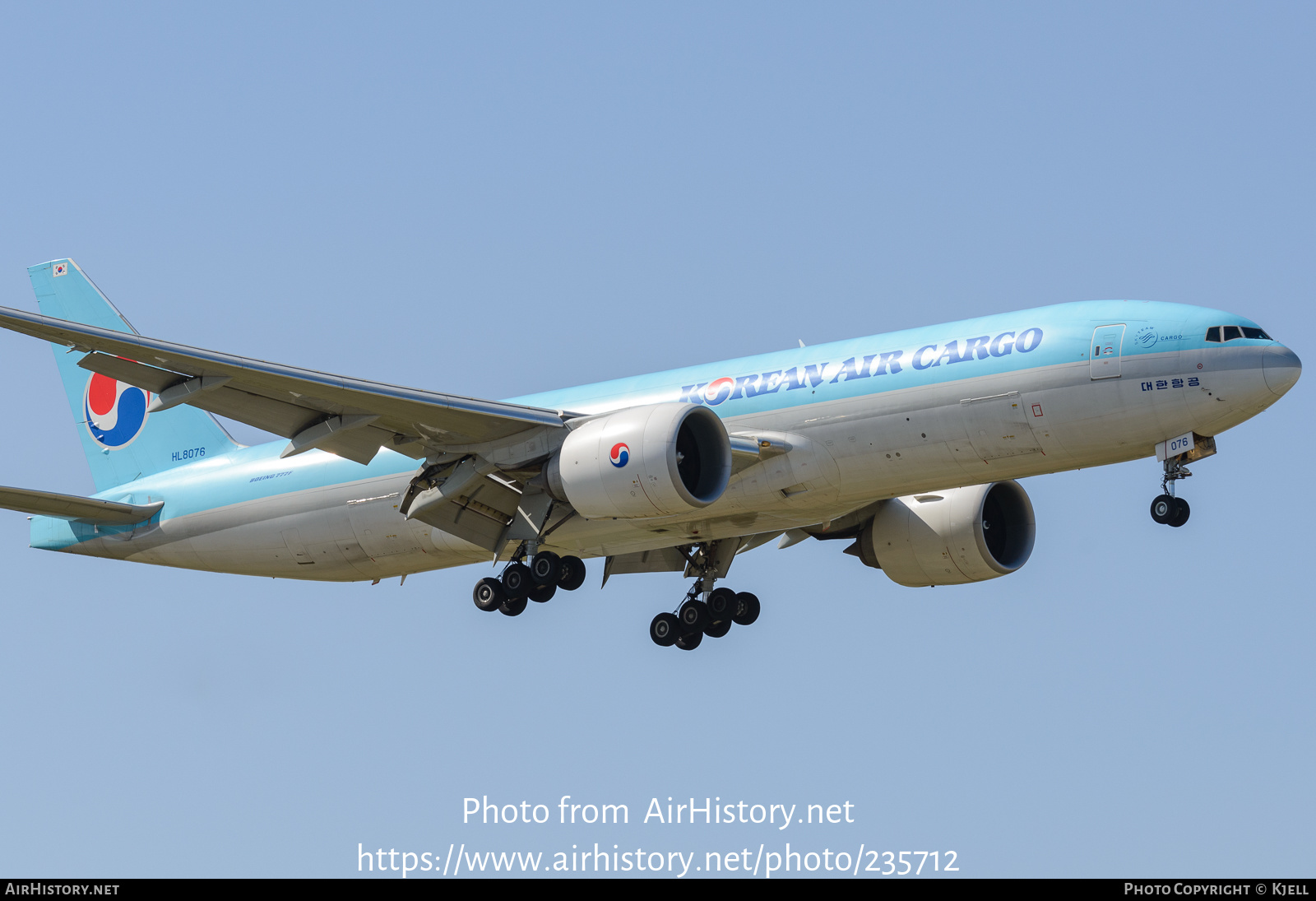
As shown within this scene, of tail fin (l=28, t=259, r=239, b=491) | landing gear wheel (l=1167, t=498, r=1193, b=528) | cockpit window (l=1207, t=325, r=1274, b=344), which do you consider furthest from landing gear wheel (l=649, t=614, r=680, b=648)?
cockpit window (l=1207, t=325, r=1274, b=344)

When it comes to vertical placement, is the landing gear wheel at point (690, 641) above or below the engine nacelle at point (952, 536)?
below

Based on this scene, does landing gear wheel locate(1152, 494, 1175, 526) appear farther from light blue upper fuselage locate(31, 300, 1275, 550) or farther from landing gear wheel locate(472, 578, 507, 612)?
landing gear wheel locate(472, 578, 507, 612)

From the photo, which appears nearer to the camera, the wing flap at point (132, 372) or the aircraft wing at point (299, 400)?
the aircraft wing at point (299, 400)

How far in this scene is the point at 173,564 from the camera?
118 feet

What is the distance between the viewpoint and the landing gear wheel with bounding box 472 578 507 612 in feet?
106

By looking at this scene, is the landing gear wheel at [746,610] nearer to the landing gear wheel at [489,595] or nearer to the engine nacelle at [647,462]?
the landing gear wheel at [489,595]

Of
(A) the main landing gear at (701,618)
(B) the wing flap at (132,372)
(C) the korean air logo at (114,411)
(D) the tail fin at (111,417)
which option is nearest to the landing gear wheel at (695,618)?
(A) the main landing gear at (701,618)

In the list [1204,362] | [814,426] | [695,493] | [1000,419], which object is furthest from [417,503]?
[1204,362]

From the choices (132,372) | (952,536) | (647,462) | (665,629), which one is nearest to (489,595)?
(665,629)

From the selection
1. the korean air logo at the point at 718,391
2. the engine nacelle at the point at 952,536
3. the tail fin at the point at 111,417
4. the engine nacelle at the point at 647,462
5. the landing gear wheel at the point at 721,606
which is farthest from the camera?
the tail fin at the point at 111,417

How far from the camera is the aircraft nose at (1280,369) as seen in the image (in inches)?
1042

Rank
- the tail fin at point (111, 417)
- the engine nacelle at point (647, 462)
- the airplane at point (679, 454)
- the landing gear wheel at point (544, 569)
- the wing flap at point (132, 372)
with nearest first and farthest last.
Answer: the airplane at point (679, 454) < the wing flap at point (132, 372) < the engine nacelle at point (647, 462) < the landing gear wheel at point (544, 569) < the tail fin at point (111, 417)

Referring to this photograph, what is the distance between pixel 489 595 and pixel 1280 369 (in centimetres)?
1505

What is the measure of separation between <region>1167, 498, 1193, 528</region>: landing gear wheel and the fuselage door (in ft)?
7.74
